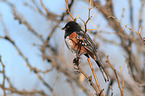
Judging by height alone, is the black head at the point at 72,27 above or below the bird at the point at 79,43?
above

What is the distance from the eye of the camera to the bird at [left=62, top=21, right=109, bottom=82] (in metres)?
1.71

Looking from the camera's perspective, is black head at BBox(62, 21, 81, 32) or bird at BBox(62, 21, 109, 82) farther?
black head at BBox(62, 21, 81, 32)

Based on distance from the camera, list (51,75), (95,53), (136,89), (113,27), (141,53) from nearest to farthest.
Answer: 1. (95,53)
2. (136,89)
3. (113,27)
4. (141,53)
5. (51,75)

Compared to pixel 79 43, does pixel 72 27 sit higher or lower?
higher

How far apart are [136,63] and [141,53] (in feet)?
1.69

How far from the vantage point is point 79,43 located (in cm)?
192

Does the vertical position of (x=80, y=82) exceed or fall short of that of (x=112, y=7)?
it falls short

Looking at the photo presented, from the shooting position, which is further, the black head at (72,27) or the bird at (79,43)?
the black head at (72,27)

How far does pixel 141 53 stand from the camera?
3686 mm

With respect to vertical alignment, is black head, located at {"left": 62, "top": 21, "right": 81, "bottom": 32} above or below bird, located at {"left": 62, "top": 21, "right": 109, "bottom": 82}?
above

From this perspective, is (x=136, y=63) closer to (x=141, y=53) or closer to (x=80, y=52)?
(x=141, y=53)

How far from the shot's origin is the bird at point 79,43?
1.71 m

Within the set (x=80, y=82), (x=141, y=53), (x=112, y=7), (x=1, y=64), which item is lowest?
(x=1, y=64)

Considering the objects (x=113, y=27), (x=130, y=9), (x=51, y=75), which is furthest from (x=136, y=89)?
(x=51, y=75)
